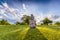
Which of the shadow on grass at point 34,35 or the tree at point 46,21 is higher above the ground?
the tree at point 46,21

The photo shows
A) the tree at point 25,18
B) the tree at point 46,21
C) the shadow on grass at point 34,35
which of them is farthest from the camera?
the tree at point 25,18

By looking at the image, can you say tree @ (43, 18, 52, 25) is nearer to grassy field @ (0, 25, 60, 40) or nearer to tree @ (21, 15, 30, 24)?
grassy field @ (0, 25, 60, 40)

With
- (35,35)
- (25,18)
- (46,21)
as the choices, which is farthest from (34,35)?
(25,18)

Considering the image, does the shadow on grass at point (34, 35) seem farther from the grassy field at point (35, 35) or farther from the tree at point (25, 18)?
the tree at point (25, 18)

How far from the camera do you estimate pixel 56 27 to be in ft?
69.7

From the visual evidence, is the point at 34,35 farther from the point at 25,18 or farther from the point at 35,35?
the point at 25,18

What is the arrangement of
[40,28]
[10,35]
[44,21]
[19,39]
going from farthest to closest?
1. [44,21]
2. [40,28]
3. [10,35]
4. [19,39]

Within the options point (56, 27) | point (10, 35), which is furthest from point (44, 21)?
point (10, 35)

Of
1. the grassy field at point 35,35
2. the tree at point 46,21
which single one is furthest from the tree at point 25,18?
the grassy field at point 35,35

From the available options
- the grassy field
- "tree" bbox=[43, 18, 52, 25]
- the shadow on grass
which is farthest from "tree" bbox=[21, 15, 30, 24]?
the shadow on grass

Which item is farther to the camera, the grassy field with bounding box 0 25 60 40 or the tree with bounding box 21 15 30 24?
the tree with bounding box 21 15 30 24

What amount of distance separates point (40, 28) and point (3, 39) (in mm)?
4822

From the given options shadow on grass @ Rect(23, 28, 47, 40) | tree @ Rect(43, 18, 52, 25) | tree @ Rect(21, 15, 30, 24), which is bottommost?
shadow on grass @ Rect(23, 28, 47, 40)

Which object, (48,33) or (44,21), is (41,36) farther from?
(44,21)
